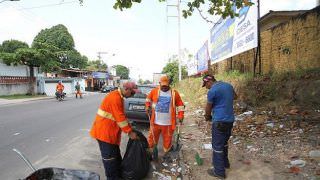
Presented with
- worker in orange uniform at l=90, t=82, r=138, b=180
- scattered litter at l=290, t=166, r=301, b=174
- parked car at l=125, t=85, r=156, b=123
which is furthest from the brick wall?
worker in orange uniform at l=90, t=82, r=138, b=180

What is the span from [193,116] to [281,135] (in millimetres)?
5478

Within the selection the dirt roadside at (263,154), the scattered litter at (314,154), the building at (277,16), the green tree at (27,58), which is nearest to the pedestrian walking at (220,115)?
the dirt roadside at (263,154)

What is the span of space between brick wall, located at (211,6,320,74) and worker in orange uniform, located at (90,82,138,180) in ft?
19.0

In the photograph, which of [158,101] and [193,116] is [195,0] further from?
[193,116]

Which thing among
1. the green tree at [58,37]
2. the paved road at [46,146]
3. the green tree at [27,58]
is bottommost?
the paved road at [46,146]

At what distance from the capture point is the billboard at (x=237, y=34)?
9.70 m

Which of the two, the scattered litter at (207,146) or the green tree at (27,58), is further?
the green tree at (27,58)

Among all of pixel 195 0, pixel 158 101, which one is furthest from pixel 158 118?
pixel 195 0

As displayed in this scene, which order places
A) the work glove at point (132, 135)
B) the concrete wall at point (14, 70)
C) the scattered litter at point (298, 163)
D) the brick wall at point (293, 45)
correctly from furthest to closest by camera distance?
1. the concrete wall at point (14, 70)
2. the brick wall at point (293, 45)
3. the scattered litter at point (298, 163)
4. the work glove at point (132, 135)

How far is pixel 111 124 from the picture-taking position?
15.3 feet

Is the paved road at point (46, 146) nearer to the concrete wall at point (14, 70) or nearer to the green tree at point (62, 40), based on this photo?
the concrete wall at point (14, 70)

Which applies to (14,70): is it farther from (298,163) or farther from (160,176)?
(298,163)

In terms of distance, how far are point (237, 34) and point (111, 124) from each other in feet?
26.3

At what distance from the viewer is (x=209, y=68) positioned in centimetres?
2117
